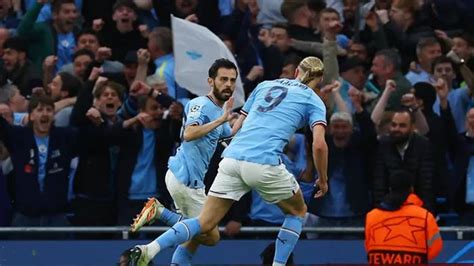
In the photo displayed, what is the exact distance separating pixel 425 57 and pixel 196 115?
5.30 meters

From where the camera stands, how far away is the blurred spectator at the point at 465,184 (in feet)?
61.1

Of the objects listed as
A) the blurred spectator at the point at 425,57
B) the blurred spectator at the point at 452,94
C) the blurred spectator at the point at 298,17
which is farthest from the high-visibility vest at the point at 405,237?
the blurred spectator at the point at 298,17

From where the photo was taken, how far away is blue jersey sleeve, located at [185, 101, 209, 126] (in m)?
15.8

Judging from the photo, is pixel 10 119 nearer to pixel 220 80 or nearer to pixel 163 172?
pixel 163 172

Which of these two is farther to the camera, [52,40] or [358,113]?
[52,40]

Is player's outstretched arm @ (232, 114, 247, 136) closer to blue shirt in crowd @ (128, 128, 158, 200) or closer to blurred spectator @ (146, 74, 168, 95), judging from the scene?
blue shirt in crowd @ (128, 128, 158, 200)

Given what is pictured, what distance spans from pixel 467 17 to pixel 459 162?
3.42 meters

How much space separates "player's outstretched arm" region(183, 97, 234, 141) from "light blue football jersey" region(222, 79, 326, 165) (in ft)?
0.65

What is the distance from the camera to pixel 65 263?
18656 mm

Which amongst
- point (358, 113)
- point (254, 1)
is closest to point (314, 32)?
point (254, 1)

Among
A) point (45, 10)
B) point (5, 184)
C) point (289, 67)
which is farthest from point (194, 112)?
point (45, 10)

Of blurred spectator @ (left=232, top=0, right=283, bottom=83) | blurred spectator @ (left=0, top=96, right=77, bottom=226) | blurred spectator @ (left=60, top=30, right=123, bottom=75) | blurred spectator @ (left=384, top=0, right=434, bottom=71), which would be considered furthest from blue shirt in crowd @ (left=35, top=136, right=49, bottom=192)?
blurred spectator @ (left=384, top=0, right=434, bottom=71)

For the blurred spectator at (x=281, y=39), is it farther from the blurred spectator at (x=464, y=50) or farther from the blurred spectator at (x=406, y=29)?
the blurred spectator at (x=464, y=50)

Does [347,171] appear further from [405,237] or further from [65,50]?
[65,50]
